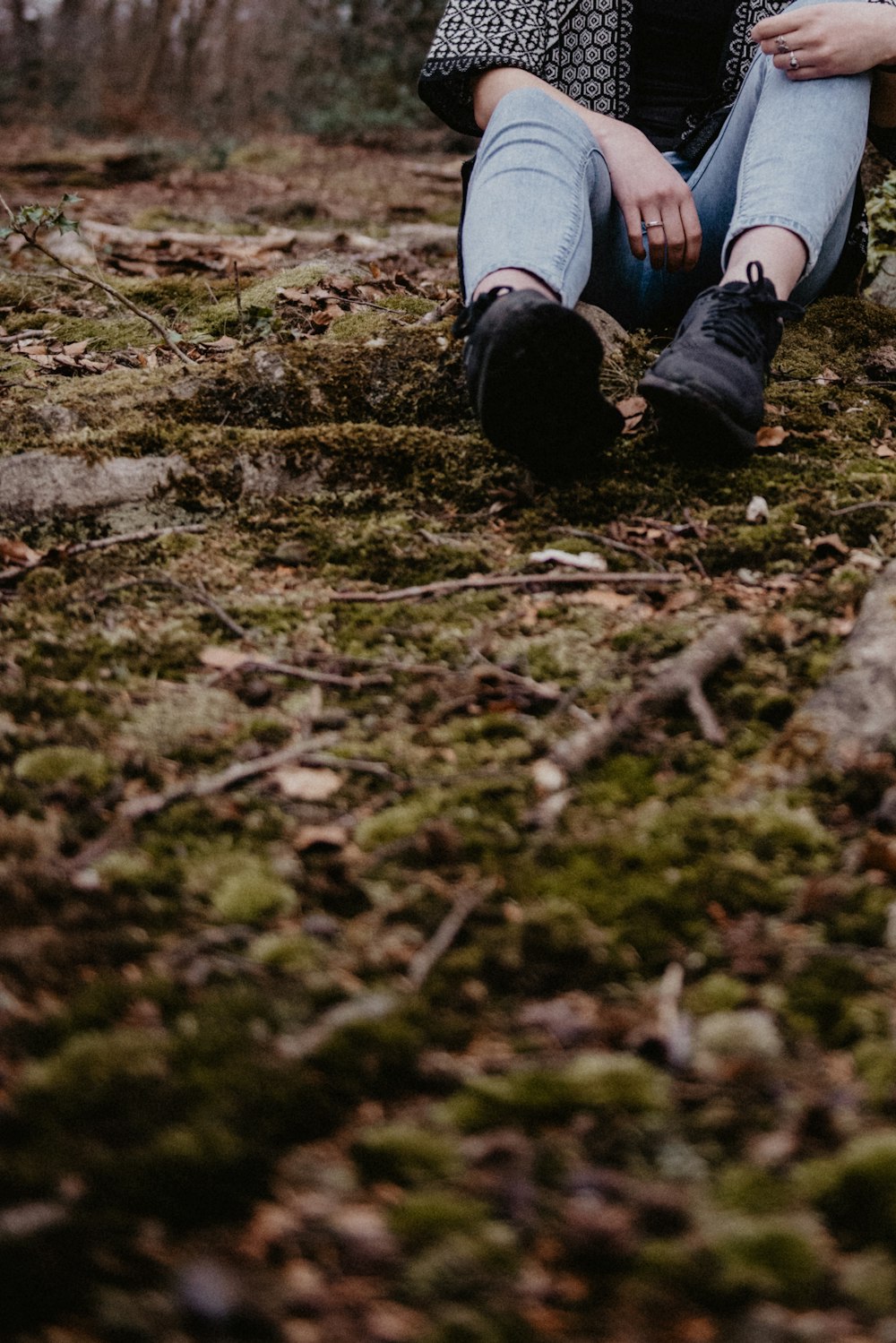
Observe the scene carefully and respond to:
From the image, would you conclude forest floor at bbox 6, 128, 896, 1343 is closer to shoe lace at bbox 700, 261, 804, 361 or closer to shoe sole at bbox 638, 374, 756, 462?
shoe sole at bbox 638, 374, 756, 462

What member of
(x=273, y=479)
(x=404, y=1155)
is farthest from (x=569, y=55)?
(x=404, y=1155)

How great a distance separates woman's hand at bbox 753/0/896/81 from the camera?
92.0 inches

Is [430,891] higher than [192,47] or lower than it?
lower

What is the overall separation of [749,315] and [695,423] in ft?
1.04

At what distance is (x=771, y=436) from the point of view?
2.53m

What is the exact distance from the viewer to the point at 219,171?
31.0ft

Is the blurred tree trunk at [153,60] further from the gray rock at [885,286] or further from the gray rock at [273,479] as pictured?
the gray rock at [273,479]

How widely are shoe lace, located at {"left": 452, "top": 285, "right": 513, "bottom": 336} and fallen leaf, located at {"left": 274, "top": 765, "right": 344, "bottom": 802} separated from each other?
1219mm

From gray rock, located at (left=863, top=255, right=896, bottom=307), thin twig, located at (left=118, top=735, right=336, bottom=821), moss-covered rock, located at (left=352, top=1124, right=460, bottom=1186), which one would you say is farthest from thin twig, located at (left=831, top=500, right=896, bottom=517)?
gray rock, located at (left=863, top=255, right=896, bottom=307)

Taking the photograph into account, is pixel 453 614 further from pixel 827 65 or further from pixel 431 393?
pixel 827 65

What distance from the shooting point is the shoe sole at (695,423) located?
2.05 meters

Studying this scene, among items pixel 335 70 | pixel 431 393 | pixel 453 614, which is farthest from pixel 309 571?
pixel 335 70

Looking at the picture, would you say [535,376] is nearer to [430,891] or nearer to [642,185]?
[642,185]

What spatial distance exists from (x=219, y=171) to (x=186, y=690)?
9459 millimetres
